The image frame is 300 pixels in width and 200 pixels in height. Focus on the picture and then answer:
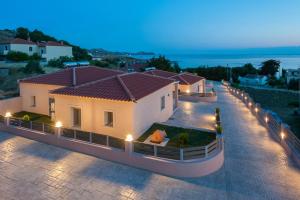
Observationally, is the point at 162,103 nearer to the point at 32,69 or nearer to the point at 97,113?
the point at 97,113

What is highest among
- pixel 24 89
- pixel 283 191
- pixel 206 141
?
pixel 24 89

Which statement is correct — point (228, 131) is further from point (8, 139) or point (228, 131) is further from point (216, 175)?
point (8, 139)

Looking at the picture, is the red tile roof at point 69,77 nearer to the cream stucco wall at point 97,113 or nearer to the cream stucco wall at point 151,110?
the cream stucco wall at point 97,113

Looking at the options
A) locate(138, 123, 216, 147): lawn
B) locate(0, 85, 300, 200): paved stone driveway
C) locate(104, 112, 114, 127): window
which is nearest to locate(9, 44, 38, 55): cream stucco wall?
locate(0, 85, 300, 200): paved stone driveway

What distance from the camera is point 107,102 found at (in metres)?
13.9

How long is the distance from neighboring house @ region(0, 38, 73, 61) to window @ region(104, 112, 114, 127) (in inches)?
1630

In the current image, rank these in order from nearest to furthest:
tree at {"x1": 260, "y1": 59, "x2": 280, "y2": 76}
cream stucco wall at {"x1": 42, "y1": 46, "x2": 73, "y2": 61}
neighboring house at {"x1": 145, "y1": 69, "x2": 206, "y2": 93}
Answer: neighboring house at {"x1": 145, "y1": 69, "x2": 206, "y2": 93}, cream stucco wall at {"x1": 42, "y1": 46, "x2": 73, "y2": 61}, tree at {"x1": 260, "y1": 59, "x2": 280, "y2": 76}

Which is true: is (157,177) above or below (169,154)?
below

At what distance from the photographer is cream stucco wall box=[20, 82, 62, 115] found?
744 inches

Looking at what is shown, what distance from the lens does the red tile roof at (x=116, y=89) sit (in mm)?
13873

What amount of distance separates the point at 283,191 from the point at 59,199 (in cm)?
814

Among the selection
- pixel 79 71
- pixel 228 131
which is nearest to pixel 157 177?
pixel 228 131

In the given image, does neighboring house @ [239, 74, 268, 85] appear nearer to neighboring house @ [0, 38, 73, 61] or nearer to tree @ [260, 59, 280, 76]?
tree @ [260, 59, 280, 76]

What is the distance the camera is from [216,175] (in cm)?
1074
